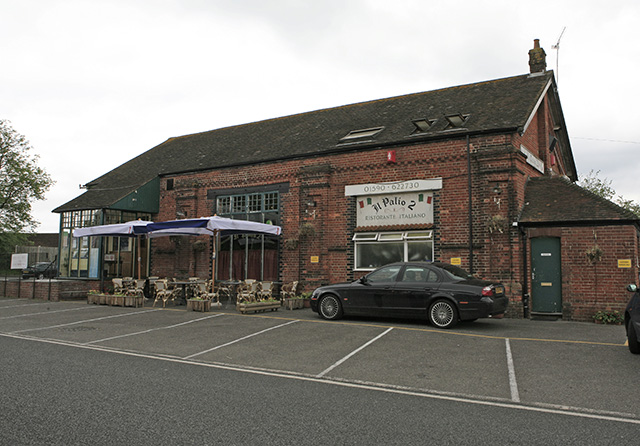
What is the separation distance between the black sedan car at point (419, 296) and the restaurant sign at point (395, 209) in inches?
142

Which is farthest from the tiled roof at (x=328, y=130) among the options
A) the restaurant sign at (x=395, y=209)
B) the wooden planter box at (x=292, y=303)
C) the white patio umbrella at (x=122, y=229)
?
the wooden planter box at (x=292, y=303)

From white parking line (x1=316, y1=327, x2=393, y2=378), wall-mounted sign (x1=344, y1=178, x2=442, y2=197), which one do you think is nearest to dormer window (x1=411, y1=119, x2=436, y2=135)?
wall-mounted sign (x1=344, y1=178, x2=442, y2=197)

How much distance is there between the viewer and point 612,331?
1064cm

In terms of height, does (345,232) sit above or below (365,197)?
below

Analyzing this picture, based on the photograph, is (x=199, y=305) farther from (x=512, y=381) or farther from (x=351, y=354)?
(x=512, y=381)

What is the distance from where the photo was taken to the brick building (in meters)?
13.0

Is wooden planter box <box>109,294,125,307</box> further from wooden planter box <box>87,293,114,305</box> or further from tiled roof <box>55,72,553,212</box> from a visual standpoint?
tiled roof <box>55,72,553,212</box>

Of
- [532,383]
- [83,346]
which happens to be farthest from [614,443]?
[83,346]

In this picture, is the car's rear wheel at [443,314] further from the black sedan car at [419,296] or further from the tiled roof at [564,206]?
the tiled roof at [564,206]

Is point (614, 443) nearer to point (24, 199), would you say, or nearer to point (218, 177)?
point (218, 177)

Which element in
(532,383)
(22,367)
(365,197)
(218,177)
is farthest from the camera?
(218,177)

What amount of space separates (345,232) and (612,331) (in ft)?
25.9

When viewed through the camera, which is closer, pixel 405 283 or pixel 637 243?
pixel 405 283

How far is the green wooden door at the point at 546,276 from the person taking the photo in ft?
42.6
